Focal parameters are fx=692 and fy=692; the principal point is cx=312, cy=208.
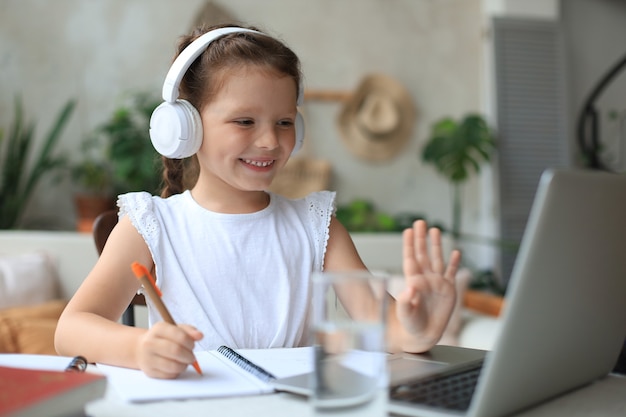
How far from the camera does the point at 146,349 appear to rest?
0.76 meters

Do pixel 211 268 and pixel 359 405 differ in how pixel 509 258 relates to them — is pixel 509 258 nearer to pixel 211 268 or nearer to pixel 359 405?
pixel 211 268

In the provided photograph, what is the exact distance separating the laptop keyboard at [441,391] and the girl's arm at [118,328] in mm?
230

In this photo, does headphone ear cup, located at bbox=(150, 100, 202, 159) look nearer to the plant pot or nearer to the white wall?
the plant pot

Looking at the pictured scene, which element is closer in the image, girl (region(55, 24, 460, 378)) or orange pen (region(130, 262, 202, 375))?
orange pen (region(130, 262, 202, 375))

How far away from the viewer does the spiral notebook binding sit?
783 mm

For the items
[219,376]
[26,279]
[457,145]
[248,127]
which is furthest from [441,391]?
[457,145]

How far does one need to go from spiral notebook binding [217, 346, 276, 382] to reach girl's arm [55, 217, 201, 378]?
9 cm

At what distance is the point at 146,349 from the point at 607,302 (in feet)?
1.67

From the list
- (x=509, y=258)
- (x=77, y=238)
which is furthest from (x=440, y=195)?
(x=77, y=238)

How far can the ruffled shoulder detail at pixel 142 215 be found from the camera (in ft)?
3.83

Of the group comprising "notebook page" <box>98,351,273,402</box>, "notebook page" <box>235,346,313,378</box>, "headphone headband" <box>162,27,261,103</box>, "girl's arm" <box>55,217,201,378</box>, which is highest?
"headphone headband" <box>162,27,261,103</box>

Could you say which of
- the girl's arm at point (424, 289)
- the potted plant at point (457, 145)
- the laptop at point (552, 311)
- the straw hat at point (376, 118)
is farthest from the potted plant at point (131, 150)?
the laptop at point (552, 311)

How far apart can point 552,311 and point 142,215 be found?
2.45 ft

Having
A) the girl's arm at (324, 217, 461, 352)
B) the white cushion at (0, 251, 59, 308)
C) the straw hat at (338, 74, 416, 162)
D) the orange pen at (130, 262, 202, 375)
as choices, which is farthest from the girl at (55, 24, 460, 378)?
the straw hat at (338, 74, 416, 162)
